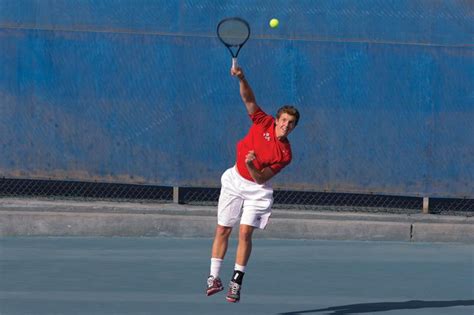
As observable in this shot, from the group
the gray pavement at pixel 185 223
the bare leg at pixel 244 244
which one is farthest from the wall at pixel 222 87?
the bare leg at pixel 244 244

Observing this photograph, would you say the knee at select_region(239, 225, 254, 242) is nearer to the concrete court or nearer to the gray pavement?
the concrete court

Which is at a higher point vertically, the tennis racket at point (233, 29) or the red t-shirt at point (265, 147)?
the tennis racket at point (233, 29)

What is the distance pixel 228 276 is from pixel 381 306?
5.21 feet

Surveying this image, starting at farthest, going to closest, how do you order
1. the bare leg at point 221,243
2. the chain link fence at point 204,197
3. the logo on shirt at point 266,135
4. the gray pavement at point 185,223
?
the chain link fence at point 204,197 < the gray pavement at point 185,223 < the bare leg at point 221,243 < the logo on shirt at point 266,135

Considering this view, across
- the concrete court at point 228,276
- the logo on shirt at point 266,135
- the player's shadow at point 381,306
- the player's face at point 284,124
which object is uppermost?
the player's face at point 284,124

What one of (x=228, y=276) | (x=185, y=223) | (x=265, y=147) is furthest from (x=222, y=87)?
(x=265, y=147)

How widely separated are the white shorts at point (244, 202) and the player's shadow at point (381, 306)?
0.75 meters

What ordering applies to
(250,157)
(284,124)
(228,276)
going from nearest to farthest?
(250,157)
(284,124)
(228,276)

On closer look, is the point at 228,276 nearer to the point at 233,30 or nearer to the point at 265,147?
the point at 265,147

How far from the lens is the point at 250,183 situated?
9.73 m

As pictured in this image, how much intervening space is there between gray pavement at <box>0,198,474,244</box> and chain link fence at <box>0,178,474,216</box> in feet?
0.75

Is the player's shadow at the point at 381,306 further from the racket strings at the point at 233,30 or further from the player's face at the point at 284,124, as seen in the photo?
the racket strings at the point at 233,30

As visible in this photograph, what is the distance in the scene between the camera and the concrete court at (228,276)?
385 inches

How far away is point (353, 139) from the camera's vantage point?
13.4m
